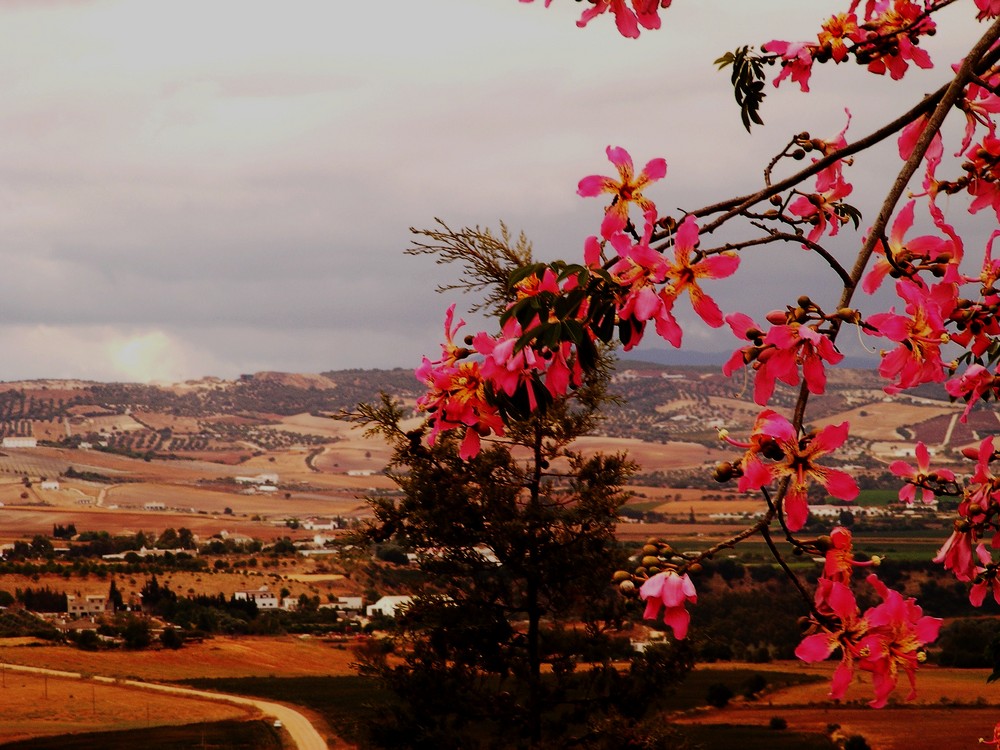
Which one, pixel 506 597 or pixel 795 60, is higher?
pixel 795 60

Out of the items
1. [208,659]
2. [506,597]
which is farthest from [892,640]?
[208,659]

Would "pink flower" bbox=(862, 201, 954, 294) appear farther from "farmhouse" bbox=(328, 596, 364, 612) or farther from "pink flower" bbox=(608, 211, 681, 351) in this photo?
"farmhouse" bbox=(328, 596, 364, 612)

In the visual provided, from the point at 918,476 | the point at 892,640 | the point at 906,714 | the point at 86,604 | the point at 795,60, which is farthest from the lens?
the point at 86,604

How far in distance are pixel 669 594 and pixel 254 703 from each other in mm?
73981

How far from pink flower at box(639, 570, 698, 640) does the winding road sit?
56231 millimetres

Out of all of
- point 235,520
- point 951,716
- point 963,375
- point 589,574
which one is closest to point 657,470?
point 235,520

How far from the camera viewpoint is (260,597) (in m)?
114

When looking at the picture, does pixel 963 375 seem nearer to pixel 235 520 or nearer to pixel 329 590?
pixel 329 590

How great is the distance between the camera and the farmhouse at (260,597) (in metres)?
112

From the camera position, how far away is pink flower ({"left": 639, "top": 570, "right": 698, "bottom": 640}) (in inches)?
94.0

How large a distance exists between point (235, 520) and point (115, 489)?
2737cm

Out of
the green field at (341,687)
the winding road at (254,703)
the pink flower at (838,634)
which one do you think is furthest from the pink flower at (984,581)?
the green field at (341,687)

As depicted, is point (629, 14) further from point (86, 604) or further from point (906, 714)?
point (86, 604)

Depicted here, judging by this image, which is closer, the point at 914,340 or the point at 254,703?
the point at 914,340
